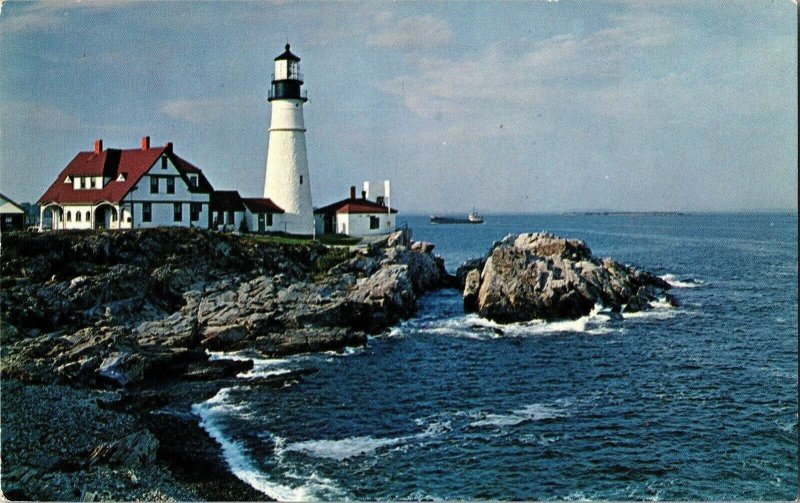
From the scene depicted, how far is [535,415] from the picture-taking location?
2150cm

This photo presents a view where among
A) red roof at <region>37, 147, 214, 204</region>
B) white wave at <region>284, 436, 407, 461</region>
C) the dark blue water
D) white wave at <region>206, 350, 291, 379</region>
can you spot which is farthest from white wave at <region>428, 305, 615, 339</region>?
red roof at <region>37, 147, 214, 204</region>

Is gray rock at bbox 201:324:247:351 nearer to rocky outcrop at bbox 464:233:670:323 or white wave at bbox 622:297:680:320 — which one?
rocky outcrop at bbox 464:233:670:323

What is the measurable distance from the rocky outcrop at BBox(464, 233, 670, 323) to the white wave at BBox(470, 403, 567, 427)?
43.5 ft

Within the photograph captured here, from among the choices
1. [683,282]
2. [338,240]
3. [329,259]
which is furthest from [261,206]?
[683,282]

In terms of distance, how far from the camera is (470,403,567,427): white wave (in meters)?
20.9

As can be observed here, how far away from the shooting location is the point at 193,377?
2489 cm

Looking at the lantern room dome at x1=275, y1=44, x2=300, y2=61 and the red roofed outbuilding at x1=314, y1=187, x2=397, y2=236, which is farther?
the red roofed outbuilding at x1=314, y1=187, x2=397, y2=236

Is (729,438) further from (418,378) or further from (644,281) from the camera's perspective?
(644,281)

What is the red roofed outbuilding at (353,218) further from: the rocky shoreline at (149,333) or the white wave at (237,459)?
the white wave at (237,459)

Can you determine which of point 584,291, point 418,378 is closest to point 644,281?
point 584,291

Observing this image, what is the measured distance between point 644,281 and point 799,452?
26922 mm

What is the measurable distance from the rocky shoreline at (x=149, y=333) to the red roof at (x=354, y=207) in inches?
207

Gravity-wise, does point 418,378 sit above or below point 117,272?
below

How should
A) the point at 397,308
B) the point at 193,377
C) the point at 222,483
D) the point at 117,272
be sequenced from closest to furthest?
the point at 222,483 → the point at 193,377 → the point at 117,272 → the point at 397,308
